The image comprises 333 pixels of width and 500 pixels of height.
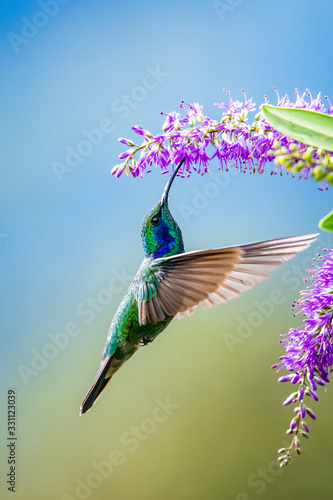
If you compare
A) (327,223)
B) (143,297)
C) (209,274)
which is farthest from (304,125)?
(143,297)

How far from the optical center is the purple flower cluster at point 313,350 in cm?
112

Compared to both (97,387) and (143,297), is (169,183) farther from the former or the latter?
(97,387)

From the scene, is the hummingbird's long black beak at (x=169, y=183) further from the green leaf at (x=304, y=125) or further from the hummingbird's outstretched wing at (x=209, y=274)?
the green leaf at (x=304, y=125)

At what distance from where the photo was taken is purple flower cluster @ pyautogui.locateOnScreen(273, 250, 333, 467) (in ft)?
3.66

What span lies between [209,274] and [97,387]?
623mm

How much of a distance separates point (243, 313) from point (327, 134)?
10.2 ft

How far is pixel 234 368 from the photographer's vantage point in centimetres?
396

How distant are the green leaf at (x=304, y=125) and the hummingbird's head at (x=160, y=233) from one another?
58cm

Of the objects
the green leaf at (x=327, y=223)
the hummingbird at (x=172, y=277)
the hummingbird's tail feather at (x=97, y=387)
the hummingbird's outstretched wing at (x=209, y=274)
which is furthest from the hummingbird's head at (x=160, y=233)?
the green leaf at (x=327, y=223)

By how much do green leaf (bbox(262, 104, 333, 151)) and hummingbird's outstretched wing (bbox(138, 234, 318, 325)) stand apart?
15 cm

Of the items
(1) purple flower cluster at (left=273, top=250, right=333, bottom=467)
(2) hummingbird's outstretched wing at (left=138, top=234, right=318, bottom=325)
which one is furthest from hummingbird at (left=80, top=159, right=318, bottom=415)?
(1) purple flower cluster at (left=273, top=250, right=333, bottom=467)

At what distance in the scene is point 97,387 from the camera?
1.71 meters

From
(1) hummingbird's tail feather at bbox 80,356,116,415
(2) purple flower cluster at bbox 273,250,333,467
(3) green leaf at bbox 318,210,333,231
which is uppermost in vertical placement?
(3) green leaf at bbox 318,210,333,231

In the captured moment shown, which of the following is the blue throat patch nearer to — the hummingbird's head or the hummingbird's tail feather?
the hummingbird's head
